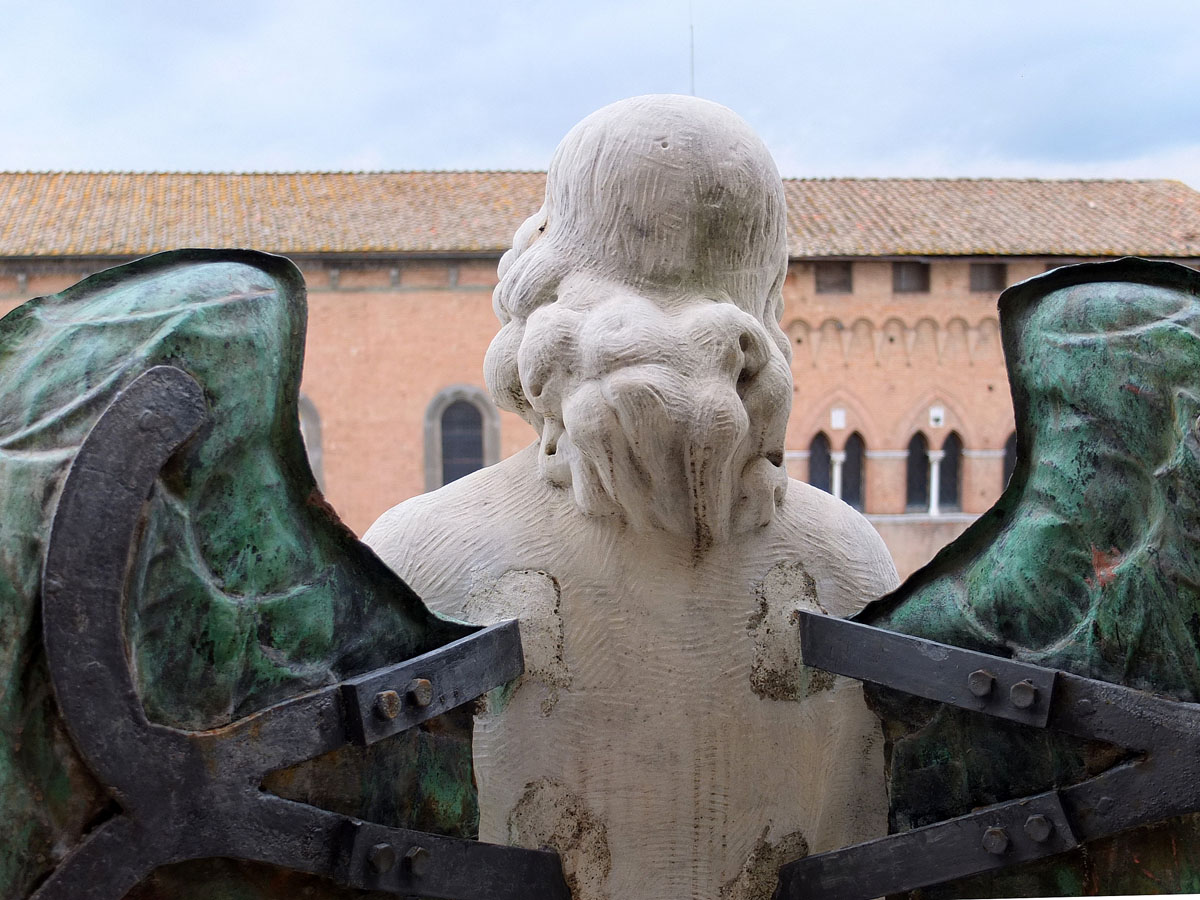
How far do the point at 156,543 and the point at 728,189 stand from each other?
2.00ft

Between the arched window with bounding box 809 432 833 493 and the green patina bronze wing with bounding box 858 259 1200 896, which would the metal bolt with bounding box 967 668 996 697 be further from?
the arched window with bounding box 809 432 833 493

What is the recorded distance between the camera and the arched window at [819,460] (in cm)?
1411

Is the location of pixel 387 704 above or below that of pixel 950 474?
below

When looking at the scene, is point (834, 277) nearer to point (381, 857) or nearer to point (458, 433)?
point (458, 433)

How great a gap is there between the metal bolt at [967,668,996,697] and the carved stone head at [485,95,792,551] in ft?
0.90

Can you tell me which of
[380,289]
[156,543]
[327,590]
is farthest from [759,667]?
[380,289]

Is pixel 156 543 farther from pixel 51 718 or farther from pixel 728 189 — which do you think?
pixel 728 189

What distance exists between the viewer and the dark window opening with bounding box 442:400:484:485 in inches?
551

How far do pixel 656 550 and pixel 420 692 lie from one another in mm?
308

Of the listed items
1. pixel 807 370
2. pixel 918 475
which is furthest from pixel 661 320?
pixel 918 475

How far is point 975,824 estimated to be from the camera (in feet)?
3.95

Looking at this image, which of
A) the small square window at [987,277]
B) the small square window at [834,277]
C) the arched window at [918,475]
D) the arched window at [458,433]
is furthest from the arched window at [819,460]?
the arched window at [458,433]

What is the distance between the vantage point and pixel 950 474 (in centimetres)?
1439

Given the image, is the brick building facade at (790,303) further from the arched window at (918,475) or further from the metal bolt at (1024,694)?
the metal bolt at (1024,694)
